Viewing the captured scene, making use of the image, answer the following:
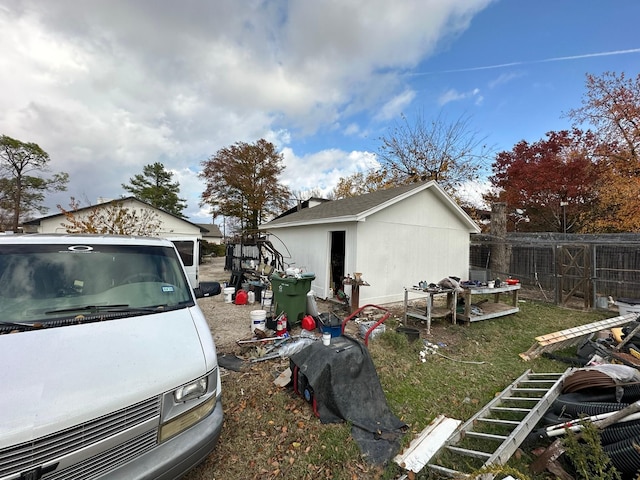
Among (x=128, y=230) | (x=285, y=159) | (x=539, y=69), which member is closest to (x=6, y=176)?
(x=128, y=230)

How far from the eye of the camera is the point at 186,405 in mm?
1917

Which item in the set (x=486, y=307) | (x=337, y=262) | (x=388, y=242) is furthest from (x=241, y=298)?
(x=486, y=307)

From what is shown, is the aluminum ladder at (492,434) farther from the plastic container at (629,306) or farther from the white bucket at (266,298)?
the plastic container at (629,306)

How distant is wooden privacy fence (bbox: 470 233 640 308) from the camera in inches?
329

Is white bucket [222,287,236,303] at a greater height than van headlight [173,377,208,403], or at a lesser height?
lesser

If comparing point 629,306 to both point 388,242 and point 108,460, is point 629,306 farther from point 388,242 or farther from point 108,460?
point 108,460

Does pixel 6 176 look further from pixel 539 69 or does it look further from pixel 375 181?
pixel 539 69

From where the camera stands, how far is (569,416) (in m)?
2.68

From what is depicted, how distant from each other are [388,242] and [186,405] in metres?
7.55

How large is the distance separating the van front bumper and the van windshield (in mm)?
1153

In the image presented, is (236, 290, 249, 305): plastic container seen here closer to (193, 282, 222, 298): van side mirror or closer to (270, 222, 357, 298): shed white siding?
(270, 222, 357, 298): shed white siding

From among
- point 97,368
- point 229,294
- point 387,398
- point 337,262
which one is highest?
point 337,262

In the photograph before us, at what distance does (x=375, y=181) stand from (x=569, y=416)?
61.2 ft

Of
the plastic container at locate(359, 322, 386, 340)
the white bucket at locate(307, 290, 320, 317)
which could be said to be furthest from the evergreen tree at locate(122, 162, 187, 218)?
the plastic container at locate(359, 322, 386, 340)
